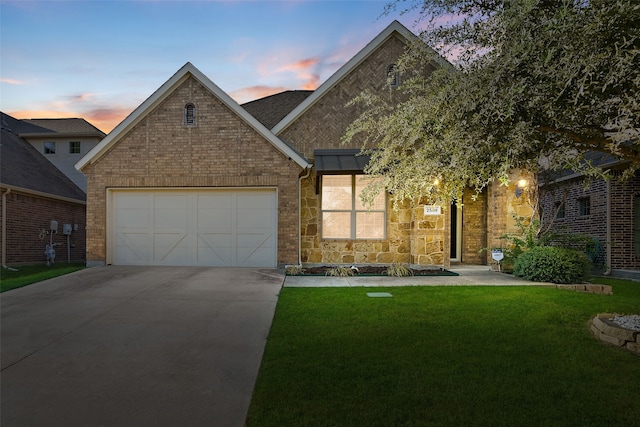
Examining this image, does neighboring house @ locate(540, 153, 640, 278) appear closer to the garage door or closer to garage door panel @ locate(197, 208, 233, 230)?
the garage door

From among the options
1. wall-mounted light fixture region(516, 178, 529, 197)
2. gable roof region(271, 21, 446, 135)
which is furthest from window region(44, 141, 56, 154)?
wall-mounted light fixture region(516, 178, 529, 197)

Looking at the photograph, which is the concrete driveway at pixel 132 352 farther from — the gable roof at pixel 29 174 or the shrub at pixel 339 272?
the gable roof at pixel 29 174

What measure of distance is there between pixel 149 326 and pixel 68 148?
19135 millimetres

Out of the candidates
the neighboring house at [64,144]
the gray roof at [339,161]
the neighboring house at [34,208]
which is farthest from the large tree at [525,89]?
the neighboring house at [64,144]

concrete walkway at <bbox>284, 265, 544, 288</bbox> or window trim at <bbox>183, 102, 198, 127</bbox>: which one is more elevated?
window trim at <bbox>183, 102, 198, 127</bbox>

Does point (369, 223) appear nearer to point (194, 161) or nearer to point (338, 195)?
point (338, 195)

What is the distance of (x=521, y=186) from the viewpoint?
36.5ft

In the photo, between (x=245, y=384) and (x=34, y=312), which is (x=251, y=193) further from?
(x=245, y=384)

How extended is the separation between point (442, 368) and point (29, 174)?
1718 cm

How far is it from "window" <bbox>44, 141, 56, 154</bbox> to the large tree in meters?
21.0

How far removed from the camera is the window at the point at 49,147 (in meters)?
19.7

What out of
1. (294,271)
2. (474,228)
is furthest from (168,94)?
(474,228)

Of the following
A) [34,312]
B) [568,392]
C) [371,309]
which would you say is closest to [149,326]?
[34,312]

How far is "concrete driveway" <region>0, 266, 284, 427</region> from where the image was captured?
3.11 meters
